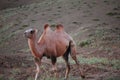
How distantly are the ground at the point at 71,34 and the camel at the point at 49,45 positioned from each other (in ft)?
2.36

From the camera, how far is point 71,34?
23328 millimetres

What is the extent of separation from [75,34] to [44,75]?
41.5 feet

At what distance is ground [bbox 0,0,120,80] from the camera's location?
11.1 metres

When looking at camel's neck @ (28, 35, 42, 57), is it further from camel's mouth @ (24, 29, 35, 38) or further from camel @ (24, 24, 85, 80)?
camel's mouth @ (24, 29, 35, 38)

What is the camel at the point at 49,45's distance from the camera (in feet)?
28.7

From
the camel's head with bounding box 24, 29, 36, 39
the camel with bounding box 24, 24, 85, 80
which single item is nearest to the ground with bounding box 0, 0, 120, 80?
the camel with bounding box 24, 24, 85, 80

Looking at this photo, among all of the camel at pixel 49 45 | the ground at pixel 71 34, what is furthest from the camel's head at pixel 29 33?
the ground at pixel 71 34

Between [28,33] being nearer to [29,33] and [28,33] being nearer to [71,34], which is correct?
[29,33]

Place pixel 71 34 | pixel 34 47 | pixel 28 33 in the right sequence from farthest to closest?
pixel 71 34 → pixel 34 47 → pixel 28 33

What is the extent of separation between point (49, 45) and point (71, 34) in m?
14.2

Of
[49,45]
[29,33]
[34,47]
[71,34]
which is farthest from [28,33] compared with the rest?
[71,34]

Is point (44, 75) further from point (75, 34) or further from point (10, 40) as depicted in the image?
point (10, 40)

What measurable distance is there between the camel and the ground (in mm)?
721

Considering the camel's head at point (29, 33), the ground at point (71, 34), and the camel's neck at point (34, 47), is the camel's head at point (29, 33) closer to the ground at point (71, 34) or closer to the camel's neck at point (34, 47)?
the camel's neck at point (34, 47)
